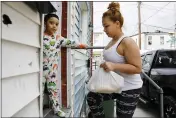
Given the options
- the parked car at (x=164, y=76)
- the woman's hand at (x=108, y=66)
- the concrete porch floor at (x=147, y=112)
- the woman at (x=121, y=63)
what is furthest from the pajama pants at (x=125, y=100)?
the concrete porch floor at (x=147, y=112)

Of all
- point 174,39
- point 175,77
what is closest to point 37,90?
point 175,77

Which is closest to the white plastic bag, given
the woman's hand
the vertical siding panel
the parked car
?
the woman's hand

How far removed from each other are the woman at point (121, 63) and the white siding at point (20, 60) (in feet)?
1.92

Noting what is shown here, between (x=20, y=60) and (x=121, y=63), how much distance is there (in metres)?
0.92

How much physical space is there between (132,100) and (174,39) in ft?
77.8

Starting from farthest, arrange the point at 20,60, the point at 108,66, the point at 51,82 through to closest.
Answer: the point at 51,82
the point at 108,66
the point at 20,60

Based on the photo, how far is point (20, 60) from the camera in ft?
4.23

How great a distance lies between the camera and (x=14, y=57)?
3.94 ft

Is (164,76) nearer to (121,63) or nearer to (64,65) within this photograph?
(64,65)

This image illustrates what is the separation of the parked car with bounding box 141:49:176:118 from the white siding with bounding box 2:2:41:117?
374 cm

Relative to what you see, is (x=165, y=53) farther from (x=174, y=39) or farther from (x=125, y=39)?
(x=174, y=39)

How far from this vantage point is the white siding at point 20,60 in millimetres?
1102

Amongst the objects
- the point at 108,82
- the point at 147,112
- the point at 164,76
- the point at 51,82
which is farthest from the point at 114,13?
the point at 147,112

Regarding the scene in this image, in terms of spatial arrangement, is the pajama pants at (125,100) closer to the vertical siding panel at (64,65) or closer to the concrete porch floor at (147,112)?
the vertical siding panel at (64,65)
